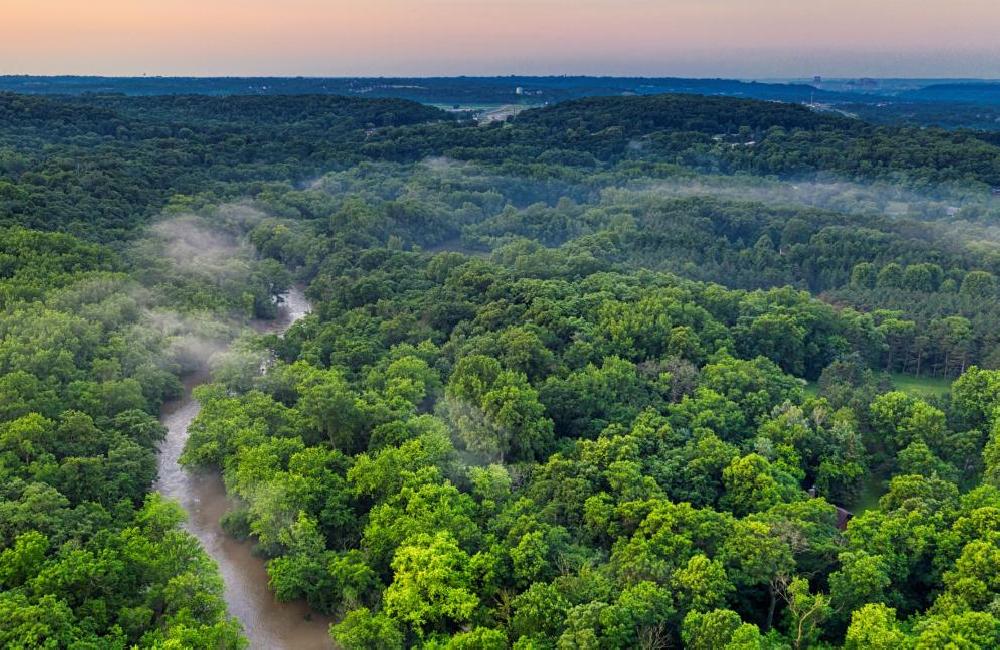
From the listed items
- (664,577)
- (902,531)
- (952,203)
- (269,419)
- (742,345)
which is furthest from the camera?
(952,203)

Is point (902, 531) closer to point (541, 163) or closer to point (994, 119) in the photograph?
point (541, 163)

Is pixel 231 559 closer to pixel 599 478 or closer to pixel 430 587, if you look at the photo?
pixel 430 587

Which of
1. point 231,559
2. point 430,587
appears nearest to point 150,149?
point 231,559

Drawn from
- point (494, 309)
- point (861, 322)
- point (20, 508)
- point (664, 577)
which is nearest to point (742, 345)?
point (861, 322)

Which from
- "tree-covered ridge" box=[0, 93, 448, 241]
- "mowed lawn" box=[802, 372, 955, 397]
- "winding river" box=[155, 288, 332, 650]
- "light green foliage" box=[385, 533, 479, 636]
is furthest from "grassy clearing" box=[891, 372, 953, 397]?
"tree-covered ridge" box=[0, 93, 448, 241]

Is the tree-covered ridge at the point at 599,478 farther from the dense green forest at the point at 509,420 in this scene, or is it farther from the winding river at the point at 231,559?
the winding river at the point at 231,559

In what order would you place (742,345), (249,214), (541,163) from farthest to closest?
(541,163) → (249,214) → (742,345)

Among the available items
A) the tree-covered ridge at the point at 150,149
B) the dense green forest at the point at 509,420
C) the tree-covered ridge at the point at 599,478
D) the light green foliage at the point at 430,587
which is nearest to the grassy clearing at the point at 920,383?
the dense green forest at the point at 509,420
